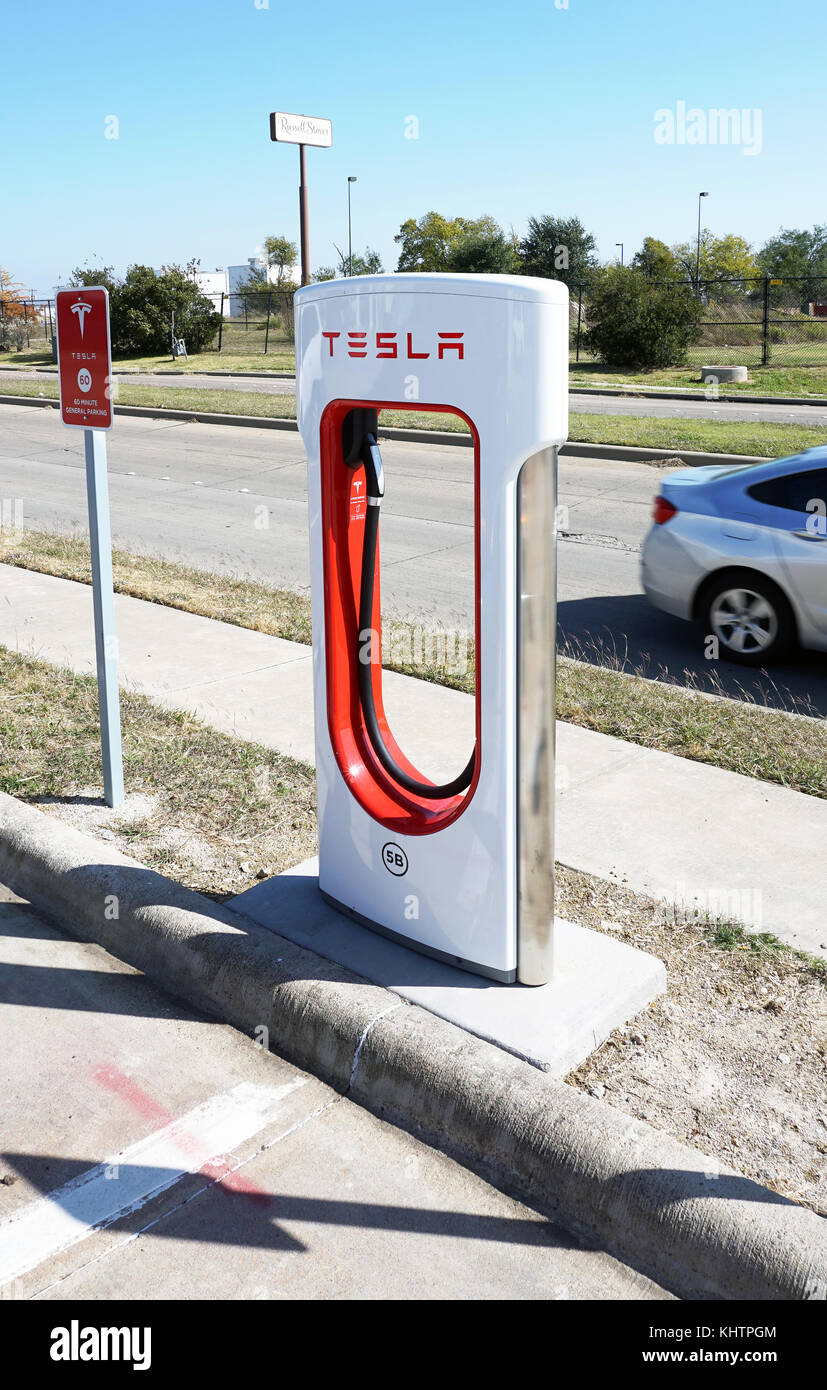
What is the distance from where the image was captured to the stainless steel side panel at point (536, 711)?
340cm

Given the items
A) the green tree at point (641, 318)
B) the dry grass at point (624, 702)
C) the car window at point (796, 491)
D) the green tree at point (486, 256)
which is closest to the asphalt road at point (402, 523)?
the dry grass at point (624, 702)

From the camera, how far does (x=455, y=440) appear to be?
17969mm

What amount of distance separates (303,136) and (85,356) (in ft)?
74.1

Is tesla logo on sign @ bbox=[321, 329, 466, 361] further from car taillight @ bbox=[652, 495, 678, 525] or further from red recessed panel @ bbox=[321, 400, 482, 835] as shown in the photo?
car taillight @ bbox=[652, 495, 678, 525]

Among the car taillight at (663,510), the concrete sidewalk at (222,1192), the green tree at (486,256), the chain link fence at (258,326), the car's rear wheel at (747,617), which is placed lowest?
the concrete sidewalk at (222,1192)

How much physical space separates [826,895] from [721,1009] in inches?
37.1

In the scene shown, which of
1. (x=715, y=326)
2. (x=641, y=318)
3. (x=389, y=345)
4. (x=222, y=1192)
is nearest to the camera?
(x=222, y=1192)

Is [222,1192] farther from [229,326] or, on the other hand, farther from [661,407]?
[229,326]

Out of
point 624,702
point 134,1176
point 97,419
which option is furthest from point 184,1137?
point 624,702

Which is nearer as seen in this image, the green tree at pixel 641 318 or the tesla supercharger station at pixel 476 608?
the tesla supercharger station at pixel 476 608

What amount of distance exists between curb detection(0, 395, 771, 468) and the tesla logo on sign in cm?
922

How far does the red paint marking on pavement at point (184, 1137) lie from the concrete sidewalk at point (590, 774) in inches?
77.0

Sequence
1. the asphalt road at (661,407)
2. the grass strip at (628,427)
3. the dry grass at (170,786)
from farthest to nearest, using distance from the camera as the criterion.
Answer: the asphalt road at (661,407), the grass strip at (628,427), the dry grass at (170,786)

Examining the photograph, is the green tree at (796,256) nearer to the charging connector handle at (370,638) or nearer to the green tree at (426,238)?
the green tree at (426,238)
